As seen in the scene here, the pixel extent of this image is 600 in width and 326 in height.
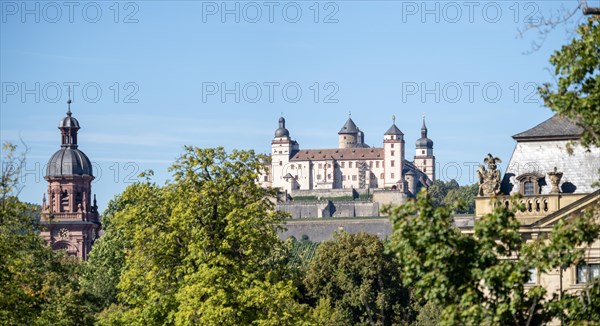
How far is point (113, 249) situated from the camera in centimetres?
10450

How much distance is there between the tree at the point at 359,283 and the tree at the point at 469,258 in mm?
60189

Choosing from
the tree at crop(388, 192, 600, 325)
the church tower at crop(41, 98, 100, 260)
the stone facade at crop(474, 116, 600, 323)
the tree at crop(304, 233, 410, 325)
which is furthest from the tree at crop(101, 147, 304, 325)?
the church tower at crop(41, 98, 100, 260)

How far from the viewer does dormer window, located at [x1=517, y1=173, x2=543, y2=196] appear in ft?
156

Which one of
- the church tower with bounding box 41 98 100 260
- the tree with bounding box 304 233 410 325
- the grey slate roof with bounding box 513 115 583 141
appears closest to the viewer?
the grey slate roof with bounding box 513 115 583 141

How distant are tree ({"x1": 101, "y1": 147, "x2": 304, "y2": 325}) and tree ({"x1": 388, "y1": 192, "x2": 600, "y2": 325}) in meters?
20.9

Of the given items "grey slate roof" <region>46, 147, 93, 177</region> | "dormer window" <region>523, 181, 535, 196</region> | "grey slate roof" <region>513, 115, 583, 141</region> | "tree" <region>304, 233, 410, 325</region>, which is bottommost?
"tree" <region>304, 233, 410, 325</region>

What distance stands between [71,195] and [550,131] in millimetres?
147383

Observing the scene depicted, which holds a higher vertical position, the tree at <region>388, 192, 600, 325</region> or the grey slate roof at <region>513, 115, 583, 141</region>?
the grey slate roof at <region>513, 115, 583, 141</region>

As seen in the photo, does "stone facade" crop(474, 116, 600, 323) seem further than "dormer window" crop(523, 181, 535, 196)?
No

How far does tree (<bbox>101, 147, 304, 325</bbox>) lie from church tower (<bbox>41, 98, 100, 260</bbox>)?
13622 cm

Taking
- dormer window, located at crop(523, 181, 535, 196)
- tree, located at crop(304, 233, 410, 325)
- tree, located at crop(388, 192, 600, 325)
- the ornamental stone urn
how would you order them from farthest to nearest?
tree, located at crop(304, 233, 410, 325)
dormer window, located at crop(523, 181, 535, 196)
the ornamental stone urn
tree, located at crop(388, 192, 600, 325)

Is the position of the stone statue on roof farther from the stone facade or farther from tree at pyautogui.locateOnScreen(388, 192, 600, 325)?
tree at pyautogui.locateOnScreen(388, 192, 600, 325)

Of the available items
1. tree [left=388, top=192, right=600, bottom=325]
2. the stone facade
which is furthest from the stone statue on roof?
tree [left=388, top=192, right=600, bottom=325]

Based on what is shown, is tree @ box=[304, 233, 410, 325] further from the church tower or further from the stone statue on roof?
the church tower
